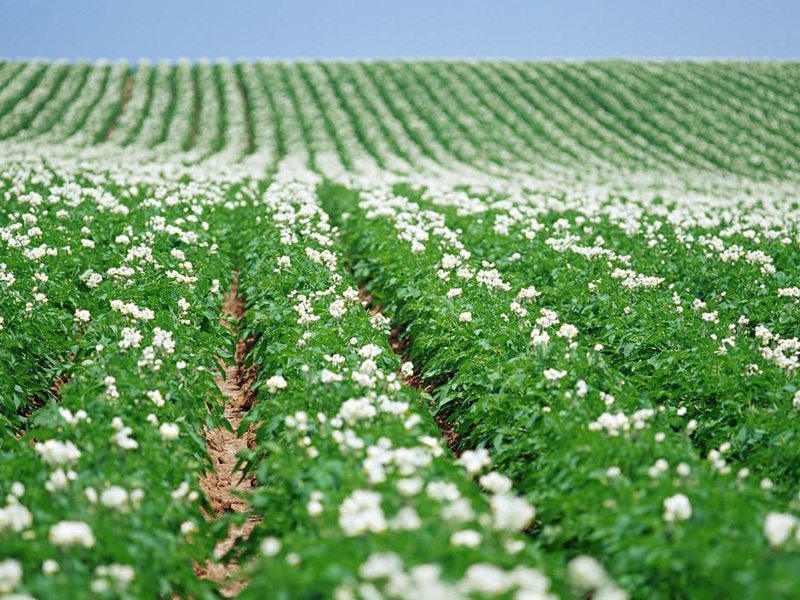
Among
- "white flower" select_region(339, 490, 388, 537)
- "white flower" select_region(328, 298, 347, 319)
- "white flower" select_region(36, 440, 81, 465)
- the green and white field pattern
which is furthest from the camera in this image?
"white flower" select_region(328, 298, 347, 319)

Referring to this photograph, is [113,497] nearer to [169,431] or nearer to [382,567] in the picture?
[169,431]

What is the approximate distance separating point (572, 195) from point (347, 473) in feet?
53.9

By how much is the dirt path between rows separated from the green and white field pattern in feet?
0.15

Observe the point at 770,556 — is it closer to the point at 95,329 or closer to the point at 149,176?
the point at 95,329

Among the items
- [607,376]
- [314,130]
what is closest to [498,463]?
[607,376]

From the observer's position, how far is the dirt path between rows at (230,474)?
570cm

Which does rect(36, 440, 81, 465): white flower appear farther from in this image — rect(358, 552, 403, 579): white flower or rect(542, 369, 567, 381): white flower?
rect(542, 369, 567, 381): white flower

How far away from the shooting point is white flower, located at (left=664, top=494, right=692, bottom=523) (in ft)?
13.9

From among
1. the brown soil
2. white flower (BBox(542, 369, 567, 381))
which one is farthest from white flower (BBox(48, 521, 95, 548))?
white flower (BBox(542, 369, 567, 381))

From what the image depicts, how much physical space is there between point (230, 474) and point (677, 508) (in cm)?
433

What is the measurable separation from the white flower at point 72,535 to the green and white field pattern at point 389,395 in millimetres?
17

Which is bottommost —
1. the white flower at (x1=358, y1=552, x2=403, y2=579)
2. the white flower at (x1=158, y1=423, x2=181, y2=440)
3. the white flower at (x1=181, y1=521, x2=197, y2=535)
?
the white flower at (x1=358, y1=552, x2=403, y2=579)

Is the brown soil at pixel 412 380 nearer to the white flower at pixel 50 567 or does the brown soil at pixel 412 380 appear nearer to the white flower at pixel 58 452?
the white flower at pixel 58 452

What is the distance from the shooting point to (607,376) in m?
6.98
